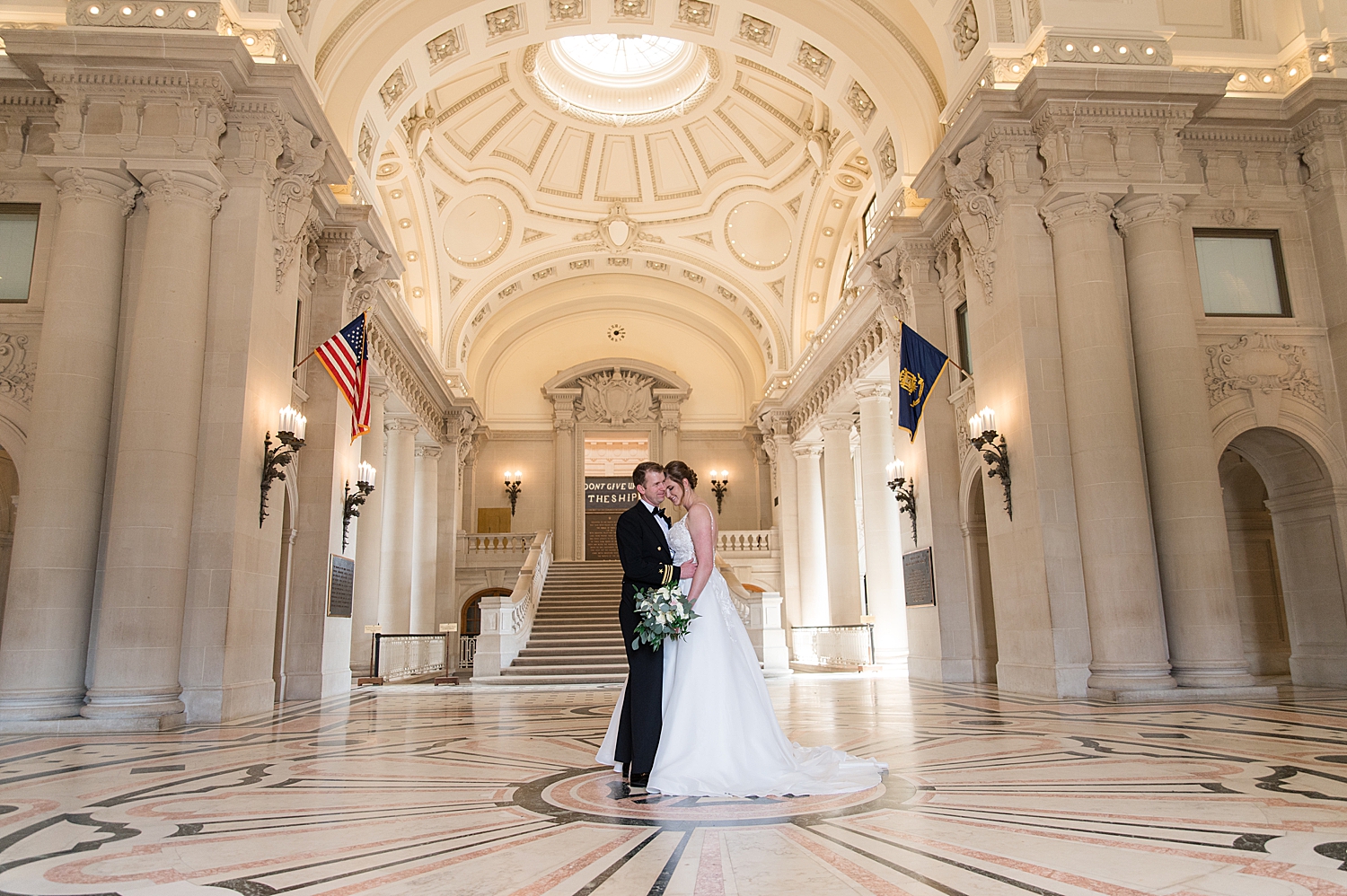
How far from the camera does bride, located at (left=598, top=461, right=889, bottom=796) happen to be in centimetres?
457

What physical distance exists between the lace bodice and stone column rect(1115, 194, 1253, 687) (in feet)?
24.1

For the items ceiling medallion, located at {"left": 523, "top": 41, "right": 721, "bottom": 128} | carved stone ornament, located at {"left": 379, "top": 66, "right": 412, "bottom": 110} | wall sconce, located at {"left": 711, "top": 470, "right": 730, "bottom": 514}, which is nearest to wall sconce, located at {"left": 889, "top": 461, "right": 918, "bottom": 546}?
carved stone ornament, located at {"left": 379, "top": 66, "right": 412, "bottom": 110}

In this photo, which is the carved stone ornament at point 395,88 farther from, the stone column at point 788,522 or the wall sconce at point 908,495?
the stone column at point 788,522

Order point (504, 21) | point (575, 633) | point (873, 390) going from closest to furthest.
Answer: point (504, 21) < point (575, 633) < point (873, 390)

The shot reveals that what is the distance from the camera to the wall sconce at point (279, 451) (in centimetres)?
990

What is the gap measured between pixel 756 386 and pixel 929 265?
14127 millimetres

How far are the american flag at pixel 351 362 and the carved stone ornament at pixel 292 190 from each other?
1.00m

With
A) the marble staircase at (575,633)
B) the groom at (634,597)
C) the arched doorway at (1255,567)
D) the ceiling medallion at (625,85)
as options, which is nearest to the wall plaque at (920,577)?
the arched doorway at (1255,567)

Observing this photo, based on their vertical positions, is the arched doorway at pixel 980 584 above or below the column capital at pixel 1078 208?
below

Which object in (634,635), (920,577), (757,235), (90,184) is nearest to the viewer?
(634,635)

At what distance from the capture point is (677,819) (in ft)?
12.9

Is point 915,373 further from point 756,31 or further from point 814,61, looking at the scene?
point 756,31

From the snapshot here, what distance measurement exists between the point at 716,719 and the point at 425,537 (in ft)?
63.4

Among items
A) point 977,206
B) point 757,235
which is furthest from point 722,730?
point 757,235
